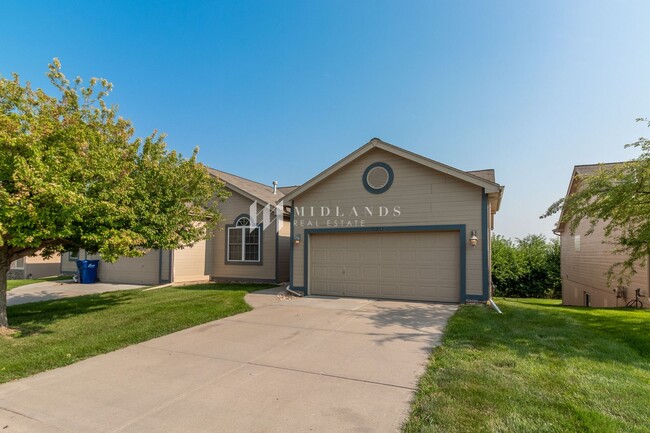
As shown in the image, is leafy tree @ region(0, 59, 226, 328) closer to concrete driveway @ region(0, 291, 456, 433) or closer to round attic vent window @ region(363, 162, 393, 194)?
concrete driveway @ region(0, 291, 456, 433)

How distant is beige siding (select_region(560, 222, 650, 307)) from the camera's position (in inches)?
497

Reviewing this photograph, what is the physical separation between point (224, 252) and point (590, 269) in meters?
17.1

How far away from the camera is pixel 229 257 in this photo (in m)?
15.0

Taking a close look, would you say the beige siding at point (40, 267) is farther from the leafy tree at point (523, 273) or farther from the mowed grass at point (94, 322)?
the leafy tree at point (523, 273)

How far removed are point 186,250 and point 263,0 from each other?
1026 centimetres

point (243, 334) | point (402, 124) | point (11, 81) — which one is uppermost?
point (402, 124)

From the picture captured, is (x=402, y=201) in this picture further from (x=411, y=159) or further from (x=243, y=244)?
(x=243, y=244)

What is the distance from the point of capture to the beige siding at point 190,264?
46.6ft

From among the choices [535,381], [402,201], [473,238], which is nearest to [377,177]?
[402,201]

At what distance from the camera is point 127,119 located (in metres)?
9.71

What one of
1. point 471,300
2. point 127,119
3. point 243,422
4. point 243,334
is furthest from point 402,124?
point 243,422

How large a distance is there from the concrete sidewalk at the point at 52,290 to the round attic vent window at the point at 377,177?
34.6 ft

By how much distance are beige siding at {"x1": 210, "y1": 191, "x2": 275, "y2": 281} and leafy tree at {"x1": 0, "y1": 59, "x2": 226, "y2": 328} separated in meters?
4.45

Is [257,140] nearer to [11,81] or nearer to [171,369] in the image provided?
[11,81]
